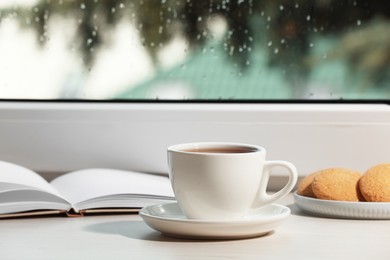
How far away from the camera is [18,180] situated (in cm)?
106

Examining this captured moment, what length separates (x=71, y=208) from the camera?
1064 mm

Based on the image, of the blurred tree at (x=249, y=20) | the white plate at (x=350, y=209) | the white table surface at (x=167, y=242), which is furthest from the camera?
the blurred tree at (x=249, y=20)

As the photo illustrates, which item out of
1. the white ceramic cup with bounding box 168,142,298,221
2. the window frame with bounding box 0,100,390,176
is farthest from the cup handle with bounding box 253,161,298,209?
the window frame with bounding box 0,100,390,176

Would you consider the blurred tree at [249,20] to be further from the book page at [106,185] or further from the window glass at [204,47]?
the book page at [106,185]

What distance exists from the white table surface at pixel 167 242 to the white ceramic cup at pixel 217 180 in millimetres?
39

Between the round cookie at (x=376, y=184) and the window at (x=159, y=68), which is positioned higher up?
the window at (x=159, y=68)

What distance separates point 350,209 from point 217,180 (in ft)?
0.76

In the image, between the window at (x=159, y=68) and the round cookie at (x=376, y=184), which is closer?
the round cookie at (x=376, y=184)

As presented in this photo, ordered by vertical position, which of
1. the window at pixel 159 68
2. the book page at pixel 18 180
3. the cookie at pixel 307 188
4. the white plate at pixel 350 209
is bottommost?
the white plate at pixel 350 209

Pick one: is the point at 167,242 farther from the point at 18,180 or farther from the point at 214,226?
the point at 18,180

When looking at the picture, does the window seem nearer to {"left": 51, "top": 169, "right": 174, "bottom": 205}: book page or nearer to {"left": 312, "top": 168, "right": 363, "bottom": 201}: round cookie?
{"left": 51, "top": 169, "right": 174, "bottom": 205}: book page

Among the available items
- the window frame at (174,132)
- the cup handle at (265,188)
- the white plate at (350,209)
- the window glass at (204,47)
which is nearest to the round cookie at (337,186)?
the white plate at (350,209)

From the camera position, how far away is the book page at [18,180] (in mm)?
1034

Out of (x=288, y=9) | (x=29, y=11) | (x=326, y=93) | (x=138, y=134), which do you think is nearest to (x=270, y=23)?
(x=288, y=9)
